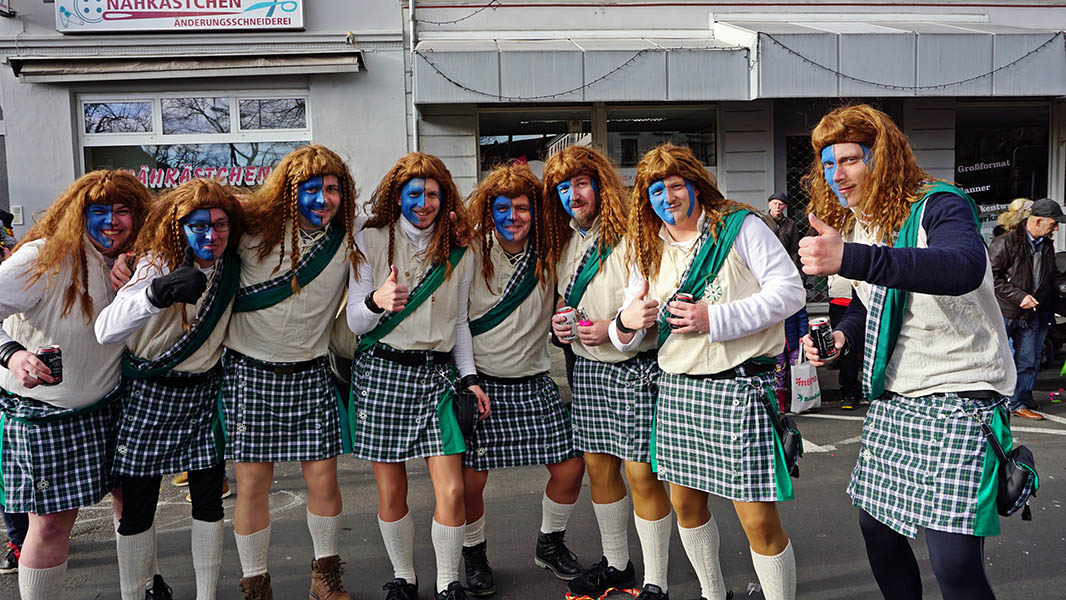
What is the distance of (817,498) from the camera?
16.5 feet

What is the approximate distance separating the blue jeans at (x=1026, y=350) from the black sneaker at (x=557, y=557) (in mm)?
5284

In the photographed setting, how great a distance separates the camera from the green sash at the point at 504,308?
3.73 metres

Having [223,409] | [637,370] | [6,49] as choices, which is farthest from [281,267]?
[6,49]

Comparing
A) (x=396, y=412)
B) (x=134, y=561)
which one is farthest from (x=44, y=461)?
(x=396, y=412)

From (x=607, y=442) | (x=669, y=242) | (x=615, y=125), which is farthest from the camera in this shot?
(x=615, y=125)

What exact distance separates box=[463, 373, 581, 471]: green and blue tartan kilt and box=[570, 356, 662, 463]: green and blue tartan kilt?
0.13 meters

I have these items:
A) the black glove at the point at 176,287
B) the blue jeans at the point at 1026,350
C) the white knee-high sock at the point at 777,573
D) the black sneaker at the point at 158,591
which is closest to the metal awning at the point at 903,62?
the blue jeans at the point at 1026,350

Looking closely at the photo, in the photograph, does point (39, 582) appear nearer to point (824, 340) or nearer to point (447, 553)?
point (447, 553)

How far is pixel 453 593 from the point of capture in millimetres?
3430

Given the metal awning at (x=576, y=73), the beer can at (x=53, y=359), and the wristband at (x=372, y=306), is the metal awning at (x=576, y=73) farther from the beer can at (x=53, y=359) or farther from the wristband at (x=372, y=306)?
the beer can at (x=53, y=359)

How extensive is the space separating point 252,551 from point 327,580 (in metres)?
0.36

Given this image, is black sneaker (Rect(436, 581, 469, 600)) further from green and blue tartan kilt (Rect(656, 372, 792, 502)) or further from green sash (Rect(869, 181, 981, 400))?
green sash (Rect(869, 181, 981, 400))

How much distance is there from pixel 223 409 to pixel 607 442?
1.61 m

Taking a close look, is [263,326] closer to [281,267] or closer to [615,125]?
[281,267]
